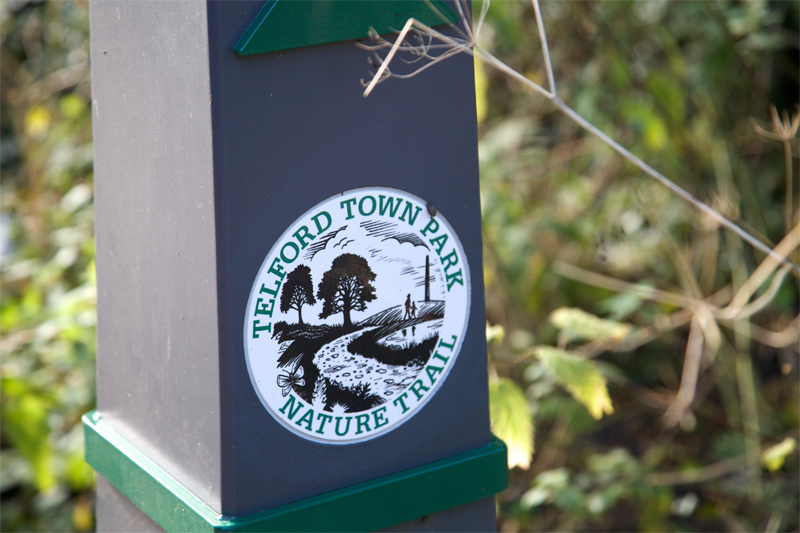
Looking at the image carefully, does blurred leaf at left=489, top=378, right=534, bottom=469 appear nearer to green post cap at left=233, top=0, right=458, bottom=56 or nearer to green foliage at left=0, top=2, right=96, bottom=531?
green post cap at left=233, top=0, right=458, bottom=56

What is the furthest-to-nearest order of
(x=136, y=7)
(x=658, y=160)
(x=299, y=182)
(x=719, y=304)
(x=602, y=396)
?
(x=719, y=304)
(x=658, y=160)
(x=602, y=396)
(x=136, y=7)
(x=299, y=182)

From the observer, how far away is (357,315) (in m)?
1.35

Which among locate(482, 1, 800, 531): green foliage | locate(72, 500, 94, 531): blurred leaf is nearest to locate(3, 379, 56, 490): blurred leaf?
locate(72, 500, 94, 531): blurred leaf

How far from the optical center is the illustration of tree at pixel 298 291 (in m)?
1.27

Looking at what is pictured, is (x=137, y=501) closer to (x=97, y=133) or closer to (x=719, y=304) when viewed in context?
(x=97, y=133)

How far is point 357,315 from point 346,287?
59 mm

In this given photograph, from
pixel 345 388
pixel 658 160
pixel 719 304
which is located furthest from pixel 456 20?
pixel 719 304

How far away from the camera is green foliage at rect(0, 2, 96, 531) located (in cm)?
277

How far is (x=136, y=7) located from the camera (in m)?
1.41

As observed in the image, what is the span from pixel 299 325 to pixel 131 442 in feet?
1.81

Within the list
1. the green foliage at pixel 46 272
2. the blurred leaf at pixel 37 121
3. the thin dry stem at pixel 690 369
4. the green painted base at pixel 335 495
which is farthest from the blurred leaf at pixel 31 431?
the thin dry stem at pixel 690 369

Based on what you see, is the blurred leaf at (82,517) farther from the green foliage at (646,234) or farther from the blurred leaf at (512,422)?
the blurred leaf at (512,422)

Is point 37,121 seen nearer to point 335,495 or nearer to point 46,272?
point 46,272

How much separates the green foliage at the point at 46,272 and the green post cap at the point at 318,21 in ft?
4.98
